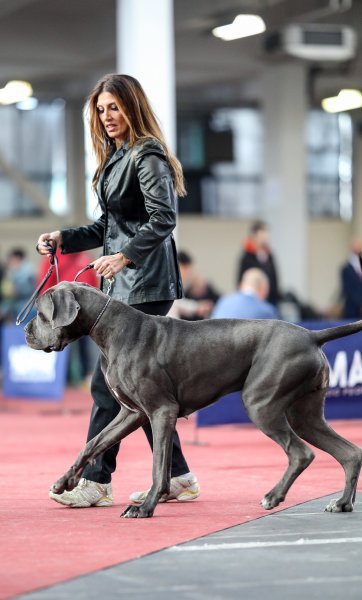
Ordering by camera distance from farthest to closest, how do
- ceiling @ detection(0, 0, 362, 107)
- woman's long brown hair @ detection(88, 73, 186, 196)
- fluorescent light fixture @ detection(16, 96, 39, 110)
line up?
fluorescent light fixture @ detection(16, 96, 39, 110), ceiling @ detection(0, 0, 362, 107), woman's long brown hair @ detection(88, 73, 186, 196)

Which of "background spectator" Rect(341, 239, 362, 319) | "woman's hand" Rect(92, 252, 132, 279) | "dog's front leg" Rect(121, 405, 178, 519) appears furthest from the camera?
"background spectator" Rect(341, 239, 362, 319)

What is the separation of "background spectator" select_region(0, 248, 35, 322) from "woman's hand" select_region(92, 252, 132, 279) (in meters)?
12.4

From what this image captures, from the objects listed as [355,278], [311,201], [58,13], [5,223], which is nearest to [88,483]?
[355,278]

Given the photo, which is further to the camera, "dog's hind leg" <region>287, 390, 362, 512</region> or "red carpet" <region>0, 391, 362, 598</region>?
"dog's hind leg" <region>287, 390, 362, 512</region>

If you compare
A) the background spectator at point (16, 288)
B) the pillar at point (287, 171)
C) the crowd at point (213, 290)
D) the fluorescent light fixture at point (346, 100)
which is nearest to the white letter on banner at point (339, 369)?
the crowd at point (213, 290)

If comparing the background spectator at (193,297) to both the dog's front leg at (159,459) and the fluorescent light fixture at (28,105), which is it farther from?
the fluorescent light fixture at (28,105)

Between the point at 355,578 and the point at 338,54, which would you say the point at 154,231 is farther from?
the point at 338,54

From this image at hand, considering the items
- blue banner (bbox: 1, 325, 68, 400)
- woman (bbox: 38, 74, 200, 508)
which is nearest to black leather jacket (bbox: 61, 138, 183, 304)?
woman (bbox: 38, 74, 200, 508)

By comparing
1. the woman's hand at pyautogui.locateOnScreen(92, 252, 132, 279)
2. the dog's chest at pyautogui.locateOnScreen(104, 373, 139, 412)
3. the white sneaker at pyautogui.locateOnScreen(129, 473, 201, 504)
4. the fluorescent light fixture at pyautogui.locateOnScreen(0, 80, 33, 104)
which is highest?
the fluorescent light fixture at pyautogui.locateOnScreen(0, 80, 33, 104)

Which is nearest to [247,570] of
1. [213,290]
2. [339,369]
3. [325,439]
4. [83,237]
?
[325,439]

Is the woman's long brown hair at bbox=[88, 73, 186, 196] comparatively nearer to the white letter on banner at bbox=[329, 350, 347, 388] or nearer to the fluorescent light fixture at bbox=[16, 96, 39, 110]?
the white letter on banner at bbox=[329, 350, 347, 388]

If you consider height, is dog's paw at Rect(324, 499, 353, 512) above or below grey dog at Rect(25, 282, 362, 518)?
below

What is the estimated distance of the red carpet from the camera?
166 inches

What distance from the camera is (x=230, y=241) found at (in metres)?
26.9
